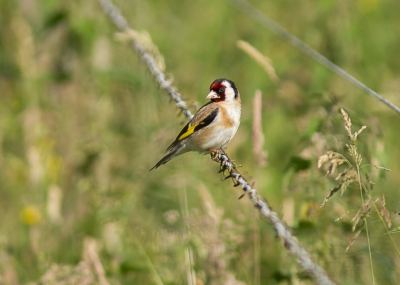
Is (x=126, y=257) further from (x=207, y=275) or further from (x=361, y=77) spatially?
(x=361, y=77)

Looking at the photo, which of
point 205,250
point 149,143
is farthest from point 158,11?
point 205,250

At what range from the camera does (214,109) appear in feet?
13.4

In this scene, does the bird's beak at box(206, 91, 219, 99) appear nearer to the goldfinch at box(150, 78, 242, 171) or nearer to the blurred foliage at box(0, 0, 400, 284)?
the goldfinch at box(150, 78, 242, 171)

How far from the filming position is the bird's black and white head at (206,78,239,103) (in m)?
4.19

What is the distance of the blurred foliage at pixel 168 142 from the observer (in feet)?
11.6

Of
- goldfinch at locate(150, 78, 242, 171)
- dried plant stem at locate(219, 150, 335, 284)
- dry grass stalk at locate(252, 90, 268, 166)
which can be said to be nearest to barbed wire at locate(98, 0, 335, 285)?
dried plant stem at locate(219, 150, 335, 284)

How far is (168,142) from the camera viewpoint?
4797 mm

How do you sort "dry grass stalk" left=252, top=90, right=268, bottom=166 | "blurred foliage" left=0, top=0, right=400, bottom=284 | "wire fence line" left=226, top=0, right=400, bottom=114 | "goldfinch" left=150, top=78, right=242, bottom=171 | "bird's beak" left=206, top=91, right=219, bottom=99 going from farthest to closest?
"bird's beak" left=206, top=91, right=219, bottom=99, "goldfinch" left=150, top=78, right=242, bottom=171, "blurred foliage" left=0, top=0, right=400, bottom=284, "dry grass stalk" left=252, top=90, right=268, bottom=166, "wire fence line" left=226, top=0, right=400, bottom=114

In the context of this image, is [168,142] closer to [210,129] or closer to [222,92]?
[222,92]

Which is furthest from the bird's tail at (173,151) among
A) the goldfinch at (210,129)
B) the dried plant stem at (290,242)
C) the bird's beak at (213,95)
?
the dried plant stem at (290,242)

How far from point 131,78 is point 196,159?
2.92 ft

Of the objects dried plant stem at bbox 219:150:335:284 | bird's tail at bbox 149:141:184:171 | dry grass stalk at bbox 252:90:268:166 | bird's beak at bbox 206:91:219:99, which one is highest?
bird's beak at bbox 206:91:219:99

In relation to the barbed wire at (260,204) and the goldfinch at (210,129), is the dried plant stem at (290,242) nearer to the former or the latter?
the barbed wire at (260,204)

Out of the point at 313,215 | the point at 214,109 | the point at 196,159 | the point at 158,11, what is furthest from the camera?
the point at 158,11
